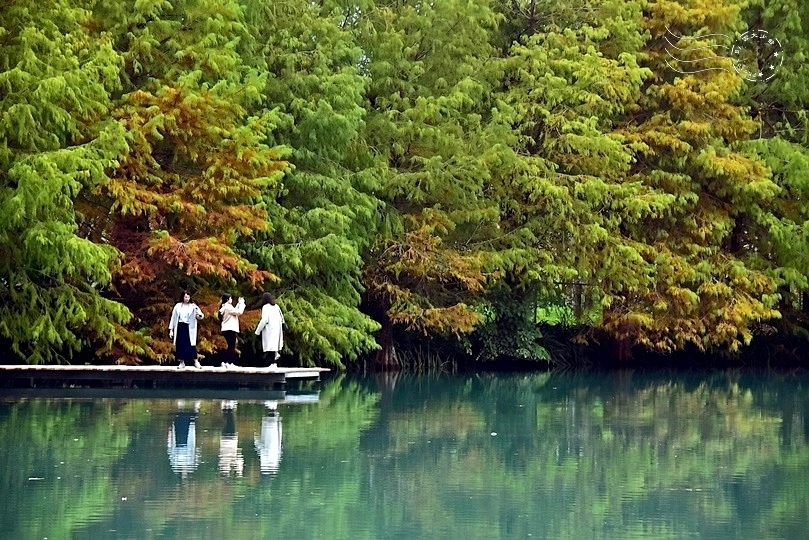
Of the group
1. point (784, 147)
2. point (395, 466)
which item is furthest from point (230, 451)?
point (784, 147)

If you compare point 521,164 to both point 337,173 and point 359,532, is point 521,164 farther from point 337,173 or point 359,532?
point 359,532

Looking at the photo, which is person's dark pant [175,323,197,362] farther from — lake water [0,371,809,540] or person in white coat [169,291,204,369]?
lake water [0,371,809,540]

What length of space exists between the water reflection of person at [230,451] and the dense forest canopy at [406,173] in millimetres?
6042

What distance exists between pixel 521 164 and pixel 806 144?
6761 mm

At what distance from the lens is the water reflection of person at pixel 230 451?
43.3 ft

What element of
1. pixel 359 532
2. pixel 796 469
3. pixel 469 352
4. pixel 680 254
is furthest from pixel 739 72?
pixel 359 532

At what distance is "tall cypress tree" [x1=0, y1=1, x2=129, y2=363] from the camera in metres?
22.1

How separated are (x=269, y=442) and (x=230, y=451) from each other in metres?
0.94

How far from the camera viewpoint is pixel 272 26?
2714 centimetres

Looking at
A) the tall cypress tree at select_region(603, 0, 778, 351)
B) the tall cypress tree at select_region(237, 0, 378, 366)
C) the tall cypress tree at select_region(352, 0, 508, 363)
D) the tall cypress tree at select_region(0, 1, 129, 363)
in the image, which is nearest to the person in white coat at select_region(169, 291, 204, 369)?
the tall cypress tree at select_region(0, 1, 129, 363)

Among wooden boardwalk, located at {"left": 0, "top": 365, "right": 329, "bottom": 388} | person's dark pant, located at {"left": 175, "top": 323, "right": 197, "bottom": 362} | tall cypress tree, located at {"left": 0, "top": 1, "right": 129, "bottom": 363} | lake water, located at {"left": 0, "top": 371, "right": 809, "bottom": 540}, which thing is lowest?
lake water, located at {"left": 0, "top": 371, "right": 809, "bottom": 540}

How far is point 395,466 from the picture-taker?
13867 millimetres

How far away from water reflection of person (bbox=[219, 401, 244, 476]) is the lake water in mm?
28

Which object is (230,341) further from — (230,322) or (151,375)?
(151,375)
